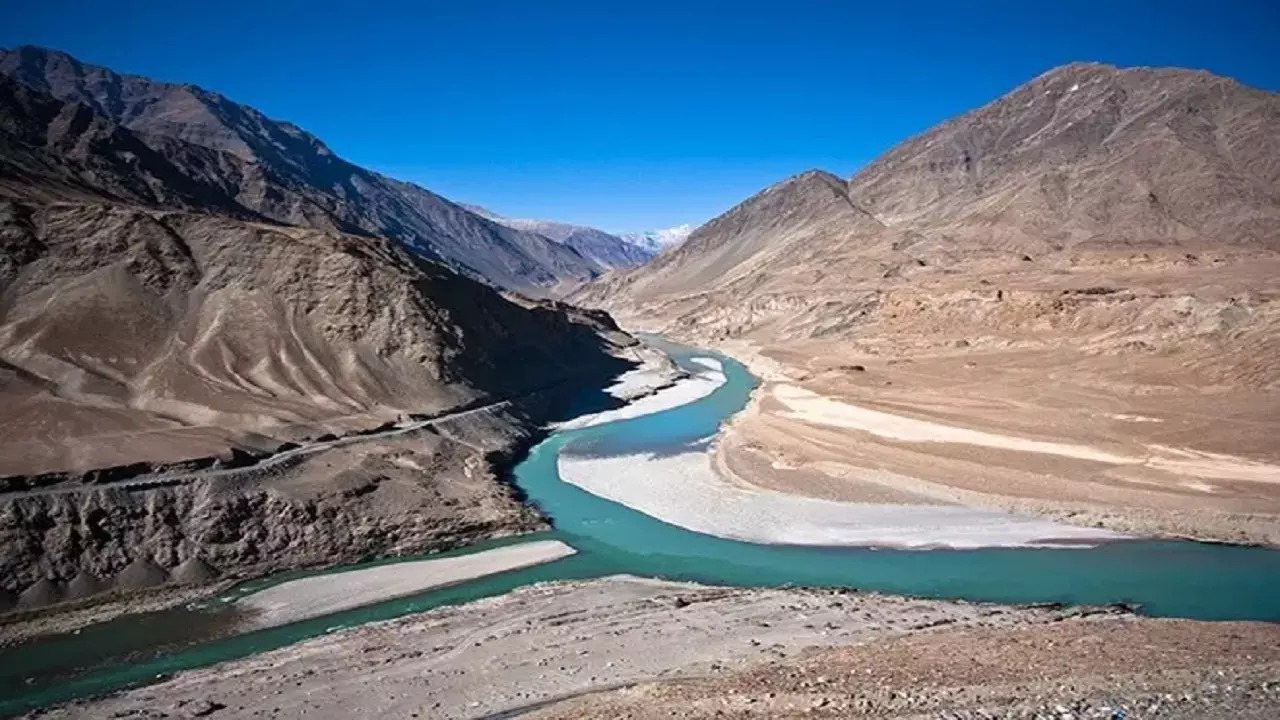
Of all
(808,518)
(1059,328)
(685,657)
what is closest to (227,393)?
(808,518)

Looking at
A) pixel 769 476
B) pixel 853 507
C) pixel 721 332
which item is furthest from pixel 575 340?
pixel 853 507

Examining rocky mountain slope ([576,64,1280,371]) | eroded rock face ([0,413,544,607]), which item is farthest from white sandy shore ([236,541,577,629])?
rocky mountain slope ([576,64,1280,371])

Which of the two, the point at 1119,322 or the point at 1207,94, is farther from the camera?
the point at 1207,94

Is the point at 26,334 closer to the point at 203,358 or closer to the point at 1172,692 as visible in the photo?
the point at 203,358

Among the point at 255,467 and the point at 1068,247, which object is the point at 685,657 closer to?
the point at 255,467

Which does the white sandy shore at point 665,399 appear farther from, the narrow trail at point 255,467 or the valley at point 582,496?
the narrow trail at point 255,467
